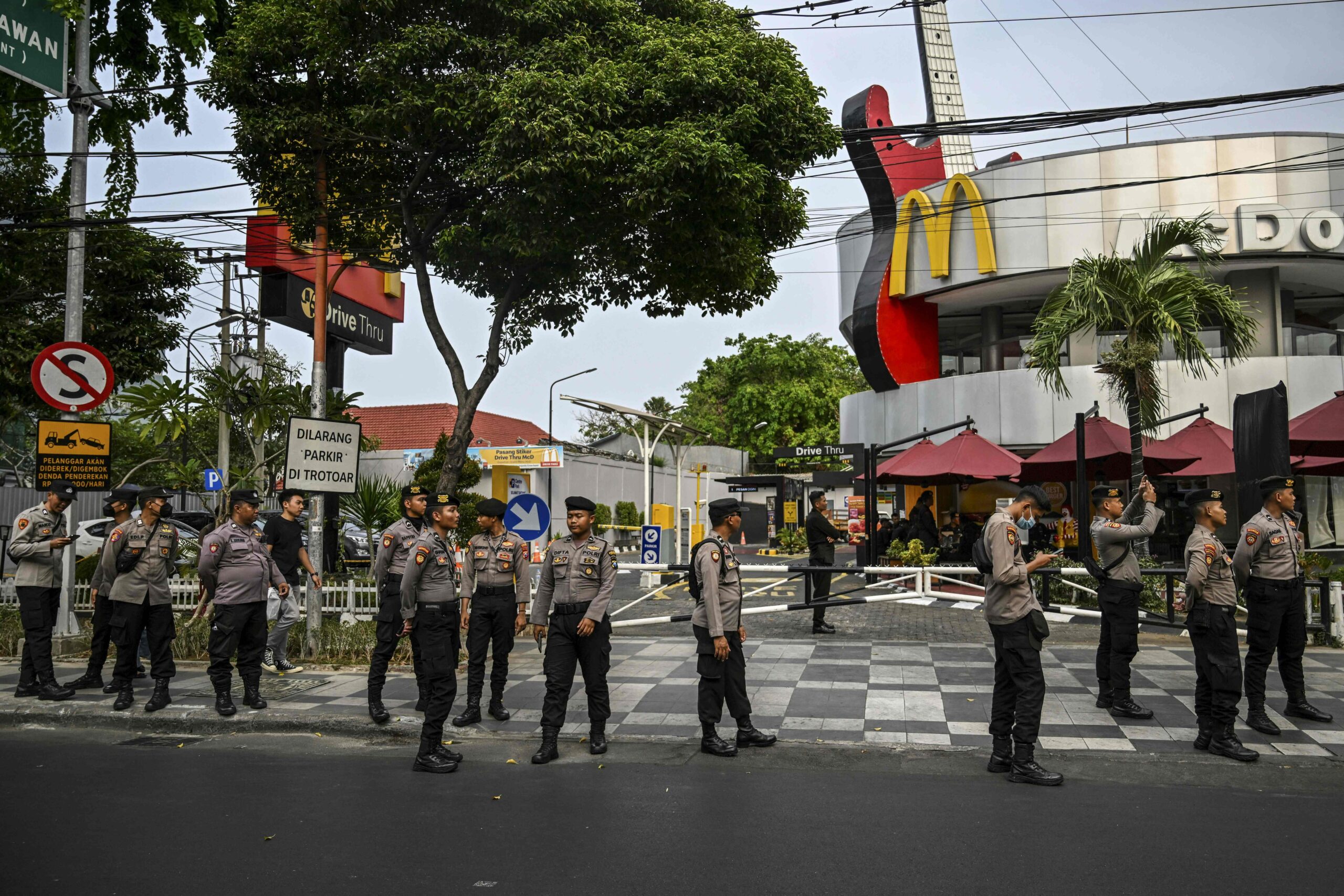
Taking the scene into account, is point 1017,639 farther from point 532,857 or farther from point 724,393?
point 724,393

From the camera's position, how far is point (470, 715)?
26.0ft

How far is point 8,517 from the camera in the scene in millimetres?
26312

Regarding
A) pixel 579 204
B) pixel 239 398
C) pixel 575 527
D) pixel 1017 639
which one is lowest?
pixel 1017 639

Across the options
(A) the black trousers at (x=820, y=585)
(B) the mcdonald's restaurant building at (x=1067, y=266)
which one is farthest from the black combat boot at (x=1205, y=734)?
(B) the mcdonald's restaurant building at (x=1067, y=266)

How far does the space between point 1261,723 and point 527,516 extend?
7.25m

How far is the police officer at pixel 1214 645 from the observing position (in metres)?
6.68

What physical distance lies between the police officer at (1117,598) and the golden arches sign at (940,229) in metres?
14.4

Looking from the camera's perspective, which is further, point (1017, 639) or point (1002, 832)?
point (1017, 639)

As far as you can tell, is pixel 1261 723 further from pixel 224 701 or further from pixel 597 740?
pixel 224 701

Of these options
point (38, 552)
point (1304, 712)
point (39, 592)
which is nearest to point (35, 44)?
point (38, 552)

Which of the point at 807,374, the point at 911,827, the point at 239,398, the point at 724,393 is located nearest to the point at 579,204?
the point at 239,398

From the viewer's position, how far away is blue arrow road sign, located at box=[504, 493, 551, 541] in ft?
36.3

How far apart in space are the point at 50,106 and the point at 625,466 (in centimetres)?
2980

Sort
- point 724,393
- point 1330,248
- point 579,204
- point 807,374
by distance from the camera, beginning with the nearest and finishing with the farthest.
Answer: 1. point 579,204
2. point 1330,248
3. point 807,374
4. point 724,393
